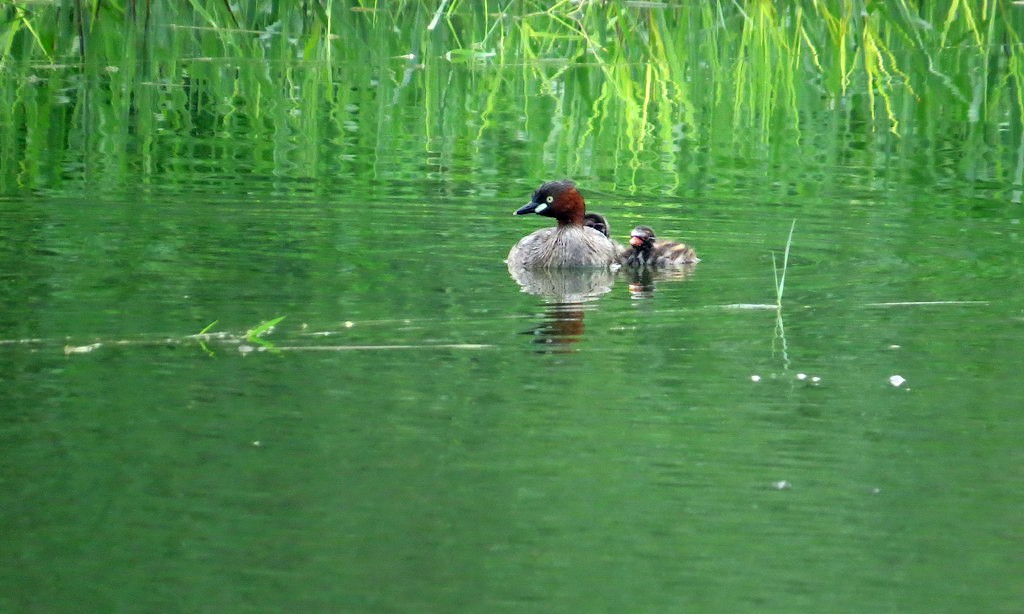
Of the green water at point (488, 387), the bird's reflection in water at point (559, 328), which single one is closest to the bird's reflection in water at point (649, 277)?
the green water at point (488, 387)

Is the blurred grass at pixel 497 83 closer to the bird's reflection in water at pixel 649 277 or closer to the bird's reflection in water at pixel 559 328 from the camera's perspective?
the bird's reflection in water at pixel 649 277

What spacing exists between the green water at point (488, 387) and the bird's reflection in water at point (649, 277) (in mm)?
48

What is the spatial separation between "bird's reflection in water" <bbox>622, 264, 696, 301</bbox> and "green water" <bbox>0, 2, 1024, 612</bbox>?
0.16ft

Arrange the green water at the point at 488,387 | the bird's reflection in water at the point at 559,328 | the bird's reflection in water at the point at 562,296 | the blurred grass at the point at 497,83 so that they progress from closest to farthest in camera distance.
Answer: the green water at the point at 488,387, the bird's reflection in water at the point at 559,328, the bird's reflection in water at the point at 562,296, the blurred grass at the point at 497,83

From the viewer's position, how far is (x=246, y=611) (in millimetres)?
4625

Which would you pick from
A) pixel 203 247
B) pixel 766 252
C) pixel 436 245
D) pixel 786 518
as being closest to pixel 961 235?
pixel 766 252

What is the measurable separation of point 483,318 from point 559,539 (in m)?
3.13

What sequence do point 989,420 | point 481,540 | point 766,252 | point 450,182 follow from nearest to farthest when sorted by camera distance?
point 481,540, point 989,420, point 766,252, point 450,182

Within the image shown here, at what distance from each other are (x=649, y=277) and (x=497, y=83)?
7.15 meters

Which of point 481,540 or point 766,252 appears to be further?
point 766,252

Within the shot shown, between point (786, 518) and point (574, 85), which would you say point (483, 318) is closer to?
point (786, 518)

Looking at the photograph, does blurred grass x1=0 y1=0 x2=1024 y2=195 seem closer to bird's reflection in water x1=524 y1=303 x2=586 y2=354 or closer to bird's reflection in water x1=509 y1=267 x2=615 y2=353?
bird's reflection in water x1=509 y1=267 x2=615 y2=353

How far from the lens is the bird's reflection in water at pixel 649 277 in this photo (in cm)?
945

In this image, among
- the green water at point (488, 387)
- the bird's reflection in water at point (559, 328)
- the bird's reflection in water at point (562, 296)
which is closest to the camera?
the green water at point (488, 387)
